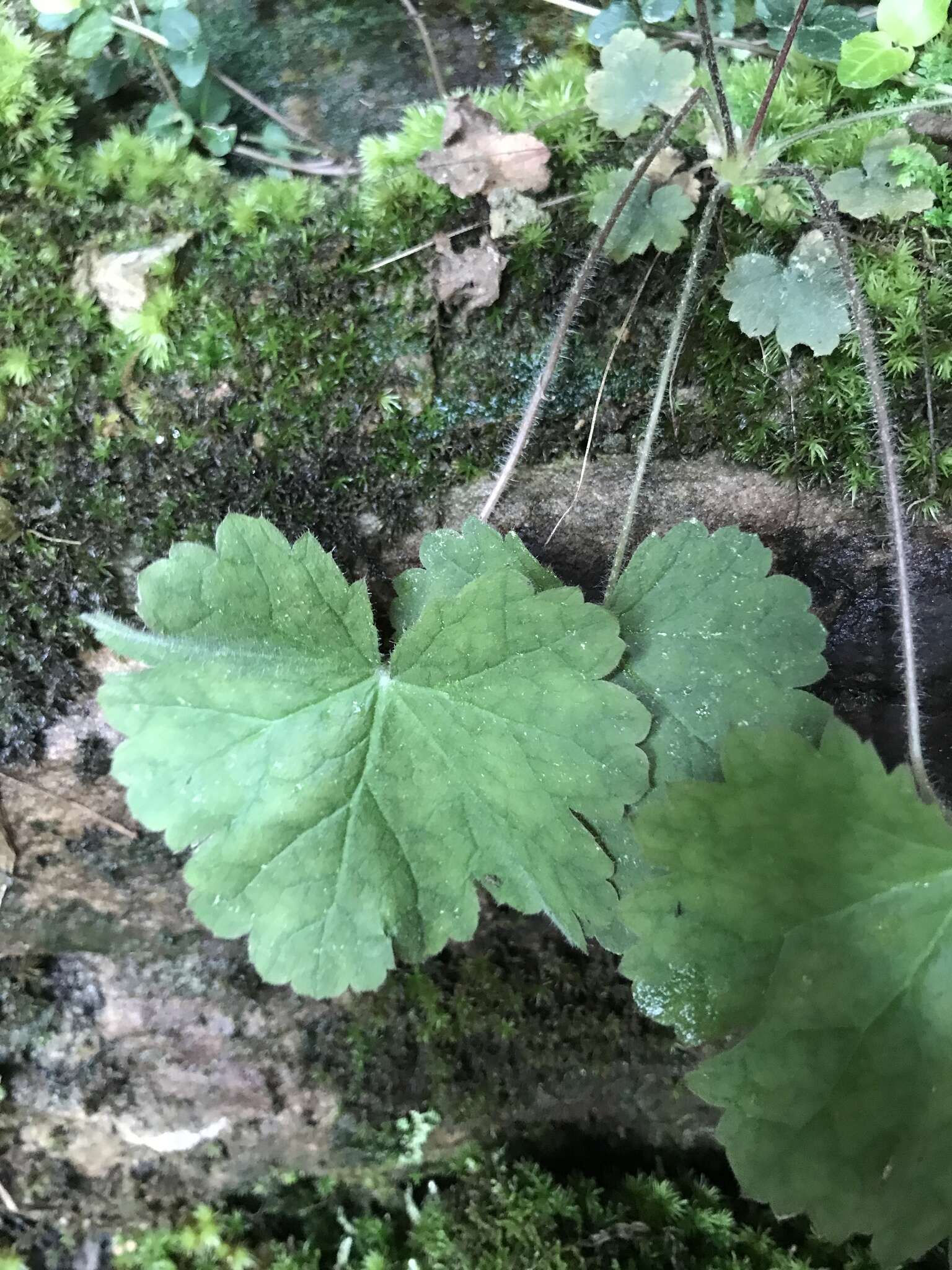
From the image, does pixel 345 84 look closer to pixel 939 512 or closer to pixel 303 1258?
pixel 939 512

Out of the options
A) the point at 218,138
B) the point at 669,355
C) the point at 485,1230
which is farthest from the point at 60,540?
the point at 485,1230

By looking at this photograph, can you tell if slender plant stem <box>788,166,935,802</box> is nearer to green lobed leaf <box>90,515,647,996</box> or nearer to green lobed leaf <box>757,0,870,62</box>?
green lobed leaf <box>757,0,870,62</box>

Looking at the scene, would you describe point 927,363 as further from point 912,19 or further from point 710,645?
point 710,645

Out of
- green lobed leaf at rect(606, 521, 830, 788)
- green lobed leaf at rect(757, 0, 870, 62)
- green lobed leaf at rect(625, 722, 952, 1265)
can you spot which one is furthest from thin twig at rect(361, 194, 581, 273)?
green lobed leaf at rect(625, 722, 952, 1265)

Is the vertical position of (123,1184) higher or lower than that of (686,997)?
lower

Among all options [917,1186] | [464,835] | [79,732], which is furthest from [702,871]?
[79,732]

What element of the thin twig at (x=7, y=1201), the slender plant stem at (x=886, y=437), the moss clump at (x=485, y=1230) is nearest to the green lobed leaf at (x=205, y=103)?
the slender plant stem at (x=886, y=437)
